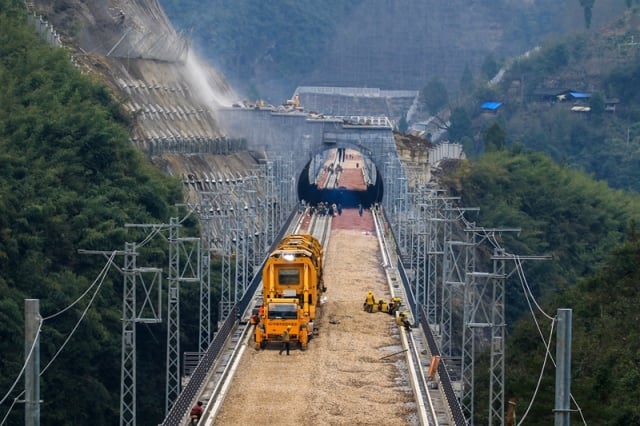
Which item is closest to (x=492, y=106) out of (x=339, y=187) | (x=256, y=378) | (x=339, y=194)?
(x=339, y=187)

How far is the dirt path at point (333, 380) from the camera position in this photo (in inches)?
1845

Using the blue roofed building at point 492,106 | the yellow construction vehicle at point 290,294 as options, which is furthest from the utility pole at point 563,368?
the blue roofed building at point 492,106

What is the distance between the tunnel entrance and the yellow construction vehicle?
5863 cm

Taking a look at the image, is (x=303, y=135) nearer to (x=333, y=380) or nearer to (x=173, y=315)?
(x=173, y=315)

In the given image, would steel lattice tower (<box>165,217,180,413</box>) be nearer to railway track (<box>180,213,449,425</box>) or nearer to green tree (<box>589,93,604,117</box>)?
railway track (<box>180,213,449,425</box>)

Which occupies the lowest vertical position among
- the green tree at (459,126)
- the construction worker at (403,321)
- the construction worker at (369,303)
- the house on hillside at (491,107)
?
the construction worker at (403,321)

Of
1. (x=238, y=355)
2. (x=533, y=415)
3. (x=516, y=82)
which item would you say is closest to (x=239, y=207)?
(x=238, y=355)

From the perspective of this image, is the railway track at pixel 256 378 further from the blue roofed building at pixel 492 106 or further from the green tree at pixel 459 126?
the blue roofed building at pixel 492 106

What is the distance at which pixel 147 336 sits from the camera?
6662 centimetres

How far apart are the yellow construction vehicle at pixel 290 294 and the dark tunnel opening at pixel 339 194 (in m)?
60.9

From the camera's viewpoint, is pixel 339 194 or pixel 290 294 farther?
pixel 339 194

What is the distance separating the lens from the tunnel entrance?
125 meters

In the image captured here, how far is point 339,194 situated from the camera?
427ft

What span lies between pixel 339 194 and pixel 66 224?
214 ft
